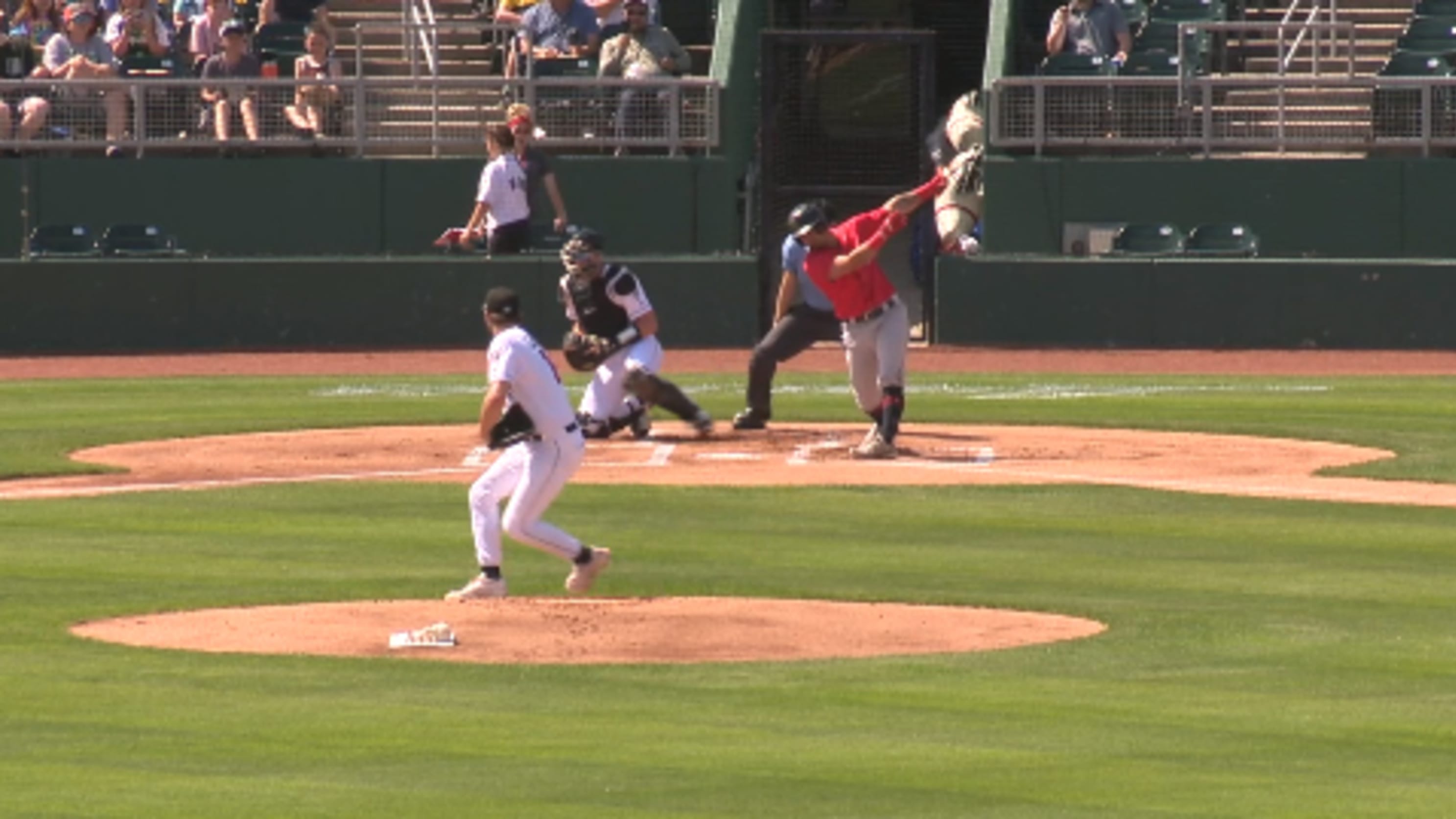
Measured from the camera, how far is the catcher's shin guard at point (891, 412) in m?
19.2

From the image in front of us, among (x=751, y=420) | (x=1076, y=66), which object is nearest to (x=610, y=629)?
(x=751, y=420)

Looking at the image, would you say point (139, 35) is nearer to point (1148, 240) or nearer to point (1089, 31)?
point (1089, 31)

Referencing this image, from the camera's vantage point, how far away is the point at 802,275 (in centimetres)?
2092

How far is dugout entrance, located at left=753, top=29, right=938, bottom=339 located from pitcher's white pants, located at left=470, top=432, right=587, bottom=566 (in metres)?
16.7

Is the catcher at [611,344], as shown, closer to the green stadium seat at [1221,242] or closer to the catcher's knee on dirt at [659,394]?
the catcher's knee on dirt at [659,394]

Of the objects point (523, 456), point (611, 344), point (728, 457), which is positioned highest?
point (523, 456)

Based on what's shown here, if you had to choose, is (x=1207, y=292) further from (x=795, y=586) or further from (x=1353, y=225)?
(x=795, y=586)

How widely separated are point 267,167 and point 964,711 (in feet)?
66.7

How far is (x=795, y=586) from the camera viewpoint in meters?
14.0

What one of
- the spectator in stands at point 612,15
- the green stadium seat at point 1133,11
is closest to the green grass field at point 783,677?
the spectator in stands at point 612,15

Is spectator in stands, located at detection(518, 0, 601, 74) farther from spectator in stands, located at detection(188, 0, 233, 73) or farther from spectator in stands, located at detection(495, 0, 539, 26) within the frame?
spectator in stands, located at detection(188, 0, 233, 73)

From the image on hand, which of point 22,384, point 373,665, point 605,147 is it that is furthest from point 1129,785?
point 605,147

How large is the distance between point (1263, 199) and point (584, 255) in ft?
38.9

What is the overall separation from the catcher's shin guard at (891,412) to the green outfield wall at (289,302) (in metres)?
9.69
